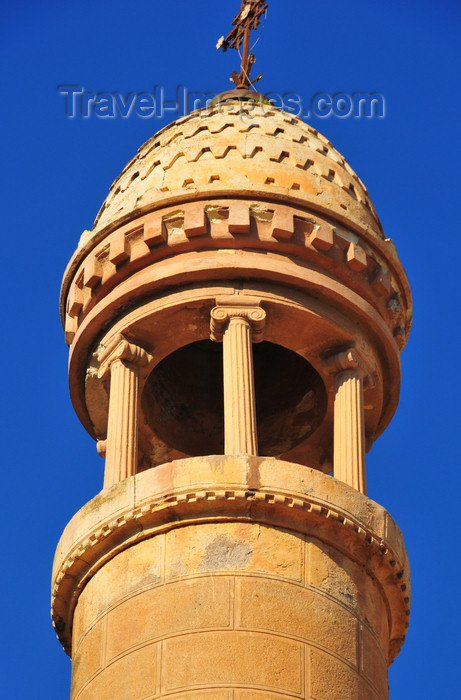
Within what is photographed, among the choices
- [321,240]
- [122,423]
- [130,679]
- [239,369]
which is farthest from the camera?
[321,240]

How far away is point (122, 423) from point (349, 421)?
2806mm

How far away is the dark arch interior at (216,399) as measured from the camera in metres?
26.7

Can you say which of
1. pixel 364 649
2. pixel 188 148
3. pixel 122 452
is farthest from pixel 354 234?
pixel 364 649

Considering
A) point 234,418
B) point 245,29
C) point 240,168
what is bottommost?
point 234,418

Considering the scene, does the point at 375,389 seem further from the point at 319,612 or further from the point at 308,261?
the point at 319,612

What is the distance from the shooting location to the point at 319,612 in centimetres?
2111

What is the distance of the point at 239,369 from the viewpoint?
2303 centimetres

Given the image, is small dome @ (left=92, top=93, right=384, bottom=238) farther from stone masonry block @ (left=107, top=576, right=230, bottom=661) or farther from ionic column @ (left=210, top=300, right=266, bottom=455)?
stone masonry block @ (left=107, top=576, right=230, bottom=661)

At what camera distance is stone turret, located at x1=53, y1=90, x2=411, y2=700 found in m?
20.8

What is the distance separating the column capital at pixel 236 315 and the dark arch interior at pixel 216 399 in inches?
110

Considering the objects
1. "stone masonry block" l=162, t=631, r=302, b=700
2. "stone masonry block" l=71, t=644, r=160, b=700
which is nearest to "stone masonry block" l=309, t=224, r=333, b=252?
"stone masonry block" l=162, t=631, r=302, b=700

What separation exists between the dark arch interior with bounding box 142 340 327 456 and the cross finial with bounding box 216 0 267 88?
428 centimetres

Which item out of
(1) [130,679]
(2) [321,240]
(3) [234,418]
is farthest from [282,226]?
(1) [130,679]

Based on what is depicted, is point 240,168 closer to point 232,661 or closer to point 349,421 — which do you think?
point 349,421
